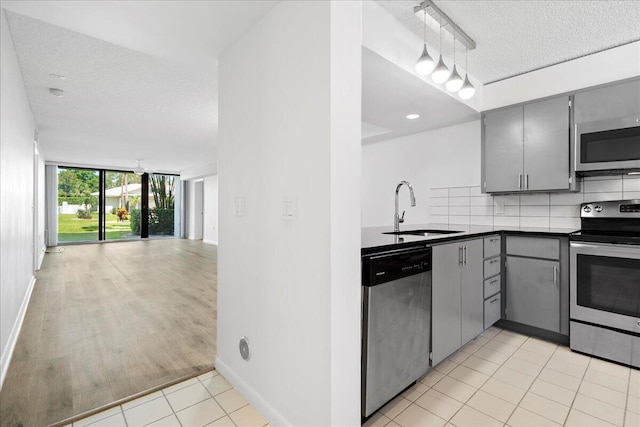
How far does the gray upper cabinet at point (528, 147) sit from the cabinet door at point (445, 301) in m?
1.23

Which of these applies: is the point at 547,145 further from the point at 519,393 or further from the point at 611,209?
the point at 519,393

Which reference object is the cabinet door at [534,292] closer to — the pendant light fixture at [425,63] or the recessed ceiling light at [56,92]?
the pendant light fixture at [425,63]

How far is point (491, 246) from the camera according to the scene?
260 cm

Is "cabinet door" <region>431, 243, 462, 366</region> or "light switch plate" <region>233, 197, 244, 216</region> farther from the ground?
"light switch plate" <region>233, 197, 244, 216</region>

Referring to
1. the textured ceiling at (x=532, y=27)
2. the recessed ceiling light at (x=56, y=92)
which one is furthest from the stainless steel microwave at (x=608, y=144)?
the recessed ceiling light at (x=56, y=92)

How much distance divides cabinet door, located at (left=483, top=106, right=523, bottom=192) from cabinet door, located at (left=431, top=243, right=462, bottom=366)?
123 centimetres

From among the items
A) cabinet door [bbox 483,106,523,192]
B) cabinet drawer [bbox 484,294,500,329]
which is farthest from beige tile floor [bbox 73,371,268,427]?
cabinet door [bbox 483,106,523,192]

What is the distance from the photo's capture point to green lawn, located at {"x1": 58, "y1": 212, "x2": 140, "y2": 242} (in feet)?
29.1

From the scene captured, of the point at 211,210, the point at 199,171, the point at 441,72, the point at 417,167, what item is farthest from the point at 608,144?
the point at 211,210

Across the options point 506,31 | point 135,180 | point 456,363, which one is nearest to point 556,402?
point 456,363

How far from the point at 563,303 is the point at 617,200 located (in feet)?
3.02

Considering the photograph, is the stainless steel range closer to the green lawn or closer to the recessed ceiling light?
the recessed ceiling light

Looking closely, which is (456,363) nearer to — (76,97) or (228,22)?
(228,22)

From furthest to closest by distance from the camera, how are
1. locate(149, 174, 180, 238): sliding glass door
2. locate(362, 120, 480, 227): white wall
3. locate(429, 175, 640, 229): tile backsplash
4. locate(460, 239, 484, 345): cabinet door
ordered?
locate(149, 174, 180, 238): sliding glass door → locate(362, 120, 480, 227): white wall → locate(429, 175, 640, 229): tile backsplash → locate(460, 239, 484, 345): cabinet door
